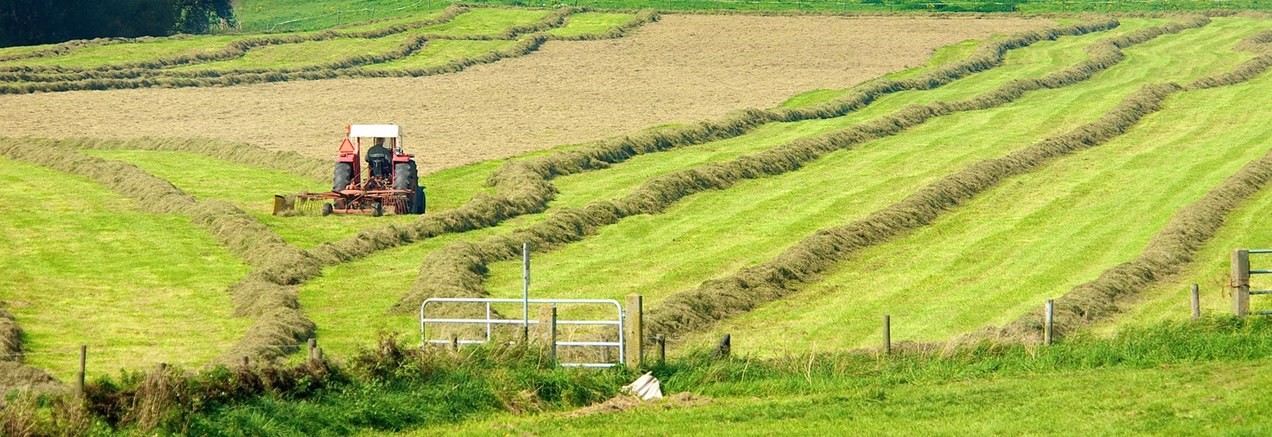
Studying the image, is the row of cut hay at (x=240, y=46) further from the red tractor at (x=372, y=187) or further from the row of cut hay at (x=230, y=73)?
the red tractor at (x=372, y=187)

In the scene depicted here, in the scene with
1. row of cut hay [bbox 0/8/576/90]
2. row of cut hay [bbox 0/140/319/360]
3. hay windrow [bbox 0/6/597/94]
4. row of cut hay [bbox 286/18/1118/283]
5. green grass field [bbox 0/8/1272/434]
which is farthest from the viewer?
row of cut hay [bbox 0/8/576/90]

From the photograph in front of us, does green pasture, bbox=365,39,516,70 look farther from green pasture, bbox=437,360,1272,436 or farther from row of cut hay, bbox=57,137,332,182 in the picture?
green pasture, bbox=437,360,1272,436

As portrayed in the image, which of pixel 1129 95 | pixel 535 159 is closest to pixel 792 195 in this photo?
pixel 535 159

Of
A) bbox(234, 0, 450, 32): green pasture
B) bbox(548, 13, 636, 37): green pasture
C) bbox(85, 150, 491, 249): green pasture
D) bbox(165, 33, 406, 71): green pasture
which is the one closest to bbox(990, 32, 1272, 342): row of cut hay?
bbox(85, 150, 491, 249): green pasture

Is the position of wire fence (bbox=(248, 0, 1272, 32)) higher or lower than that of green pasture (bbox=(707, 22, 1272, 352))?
higher

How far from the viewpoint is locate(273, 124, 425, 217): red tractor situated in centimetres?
4172

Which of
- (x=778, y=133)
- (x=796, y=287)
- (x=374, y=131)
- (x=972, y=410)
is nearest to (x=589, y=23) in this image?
(x=778, y=133)

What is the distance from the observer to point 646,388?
22188 mm

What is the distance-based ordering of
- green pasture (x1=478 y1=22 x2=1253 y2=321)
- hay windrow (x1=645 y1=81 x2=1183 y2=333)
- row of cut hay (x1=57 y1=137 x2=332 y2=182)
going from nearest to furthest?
1. hay windrow (x1=645 y1=81 x2=1183 y2=333)
2. green pasture (x1=478 y1=22 x2=1253 y2=321)
3. row of cut hay (x1=57 y1=137 x2=332 y2=182)

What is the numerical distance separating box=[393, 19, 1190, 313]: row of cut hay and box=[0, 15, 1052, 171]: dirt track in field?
757 cm

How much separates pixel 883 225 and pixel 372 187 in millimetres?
12738

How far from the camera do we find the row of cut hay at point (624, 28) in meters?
93.3

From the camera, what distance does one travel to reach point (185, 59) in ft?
267

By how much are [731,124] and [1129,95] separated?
1595 cm
